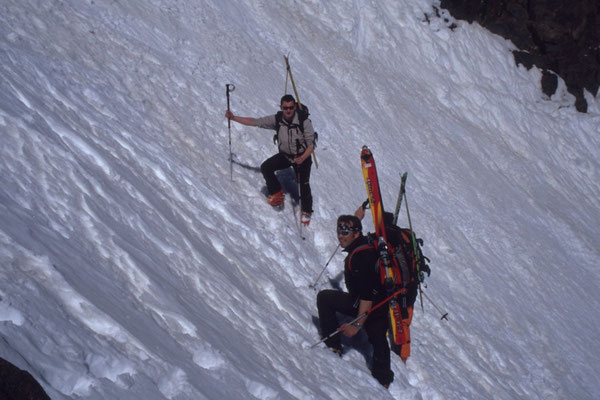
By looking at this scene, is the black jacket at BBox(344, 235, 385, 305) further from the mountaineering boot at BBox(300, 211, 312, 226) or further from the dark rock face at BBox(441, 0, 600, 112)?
the dark rock face at BBox(441, 0, 600, 112)

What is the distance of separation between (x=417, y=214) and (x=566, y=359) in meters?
4.01

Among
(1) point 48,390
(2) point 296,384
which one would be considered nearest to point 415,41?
(2) point 296,384

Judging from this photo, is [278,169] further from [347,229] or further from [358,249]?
[358,249]

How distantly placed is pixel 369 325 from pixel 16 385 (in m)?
4.24

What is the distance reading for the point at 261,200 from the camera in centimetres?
849

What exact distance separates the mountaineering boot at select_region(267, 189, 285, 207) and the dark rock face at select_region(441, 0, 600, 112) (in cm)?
1422

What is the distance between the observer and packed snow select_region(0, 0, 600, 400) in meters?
4.22

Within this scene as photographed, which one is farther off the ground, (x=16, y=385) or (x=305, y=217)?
(x=16, y=385)

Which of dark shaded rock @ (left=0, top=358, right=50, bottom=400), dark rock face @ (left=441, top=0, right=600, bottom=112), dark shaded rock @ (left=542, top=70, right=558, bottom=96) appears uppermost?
dark rock face @ (left=441, top=0, right=600, bottom=112)

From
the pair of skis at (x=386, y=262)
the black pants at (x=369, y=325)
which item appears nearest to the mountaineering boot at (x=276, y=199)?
the pair of skis at (x=386, y=262)

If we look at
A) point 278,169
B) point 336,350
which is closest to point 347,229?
point 336,350

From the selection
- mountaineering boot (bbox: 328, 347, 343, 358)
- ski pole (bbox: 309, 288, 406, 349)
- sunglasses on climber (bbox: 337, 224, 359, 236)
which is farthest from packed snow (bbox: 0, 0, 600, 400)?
sunglasses on climber (bbox: 337, 224, 359, 236)

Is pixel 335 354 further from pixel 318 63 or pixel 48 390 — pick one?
pixel 318 63

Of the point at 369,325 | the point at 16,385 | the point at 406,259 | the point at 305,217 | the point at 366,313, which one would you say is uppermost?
the point at 16,385
